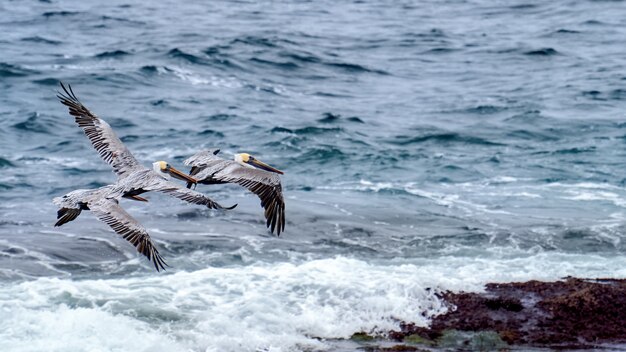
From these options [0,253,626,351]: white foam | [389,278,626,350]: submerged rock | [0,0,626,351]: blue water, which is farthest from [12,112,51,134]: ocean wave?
[389,278,626,350]: submerged rock

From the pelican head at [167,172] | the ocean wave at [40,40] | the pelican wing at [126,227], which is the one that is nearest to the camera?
the pelican wing at [126,227]

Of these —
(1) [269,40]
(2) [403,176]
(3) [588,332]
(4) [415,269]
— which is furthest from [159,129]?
(3) [588,332]

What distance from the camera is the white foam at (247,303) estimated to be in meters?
14.6

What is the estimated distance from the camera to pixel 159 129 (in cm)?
2844

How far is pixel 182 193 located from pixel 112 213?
29.6 inches

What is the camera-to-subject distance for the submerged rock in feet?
47.5

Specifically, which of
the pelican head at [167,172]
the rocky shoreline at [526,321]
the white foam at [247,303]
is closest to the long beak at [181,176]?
the pelican head at [167,172]

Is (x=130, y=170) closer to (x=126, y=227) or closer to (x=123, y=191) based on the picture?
(x=123, y=191)

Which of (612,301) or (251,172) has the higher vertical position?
(251,172)

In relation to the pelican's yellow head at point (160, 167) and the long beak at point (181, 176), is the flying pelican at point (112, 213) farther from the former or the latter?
the long beak at point (181, 176)

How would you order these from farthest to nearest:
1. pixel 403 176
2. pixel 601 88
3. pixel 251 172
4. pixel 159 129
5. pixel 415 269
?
pixel 601 88 → pixel 159 129 → pixel 403 176 → pixel 415 269 → pixel 251 172

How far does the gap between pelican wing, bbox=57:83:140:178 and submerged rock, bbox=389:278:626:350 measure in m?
4.46

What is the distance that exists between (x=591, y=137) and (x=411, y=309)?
14446 mm

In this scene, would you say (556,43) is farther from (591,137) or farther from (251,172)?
(251,172)
